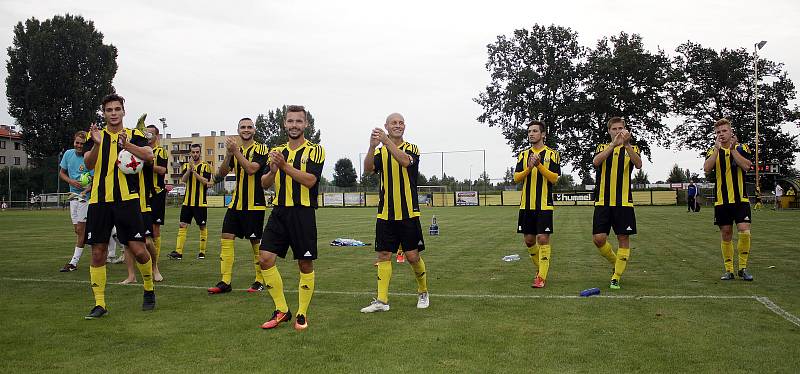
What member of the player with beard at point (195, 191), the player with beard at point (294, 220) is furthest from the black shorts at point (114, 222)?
the player with beard at point (195, 191)

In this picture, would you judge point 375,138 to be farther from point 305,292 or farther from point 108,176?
point 108,176

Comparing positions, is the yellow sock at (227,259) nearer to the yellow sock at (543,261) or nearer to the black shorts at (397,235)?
the black shorts at (397,235)

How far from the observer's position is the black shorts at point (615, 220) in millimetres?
8438

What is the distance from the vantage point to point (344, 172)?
116875 millimetres

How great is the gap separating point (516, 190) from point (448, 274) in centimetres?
5189

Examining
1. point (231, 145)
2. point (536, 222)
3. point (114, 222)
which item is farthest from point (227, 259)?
point (536, 222)

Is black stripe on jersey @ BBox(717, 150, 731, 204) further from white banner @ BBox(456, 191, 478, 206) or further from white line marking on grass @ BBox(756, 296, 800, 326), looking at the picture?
white banner @ BBox(456, 191, 478, 206)

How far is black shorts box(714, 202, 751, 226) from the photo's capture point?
9250 mm

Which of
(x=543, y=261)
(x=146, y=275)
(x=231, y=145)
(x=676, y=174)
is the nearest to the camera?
(x=231, y=145)

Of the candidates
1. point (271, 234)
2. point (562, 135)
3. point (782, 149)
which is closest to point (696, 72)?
point (782, 149)

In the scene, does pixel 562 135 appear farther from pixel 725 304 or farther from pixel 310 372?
pixel 310 372

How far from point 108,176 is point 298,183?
93.8 inches

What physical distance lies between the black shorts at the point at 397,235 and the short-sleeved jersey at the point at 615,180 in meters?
3.20

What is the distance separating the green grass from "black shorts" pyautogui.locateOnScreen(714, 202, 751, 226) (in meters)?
0.91
